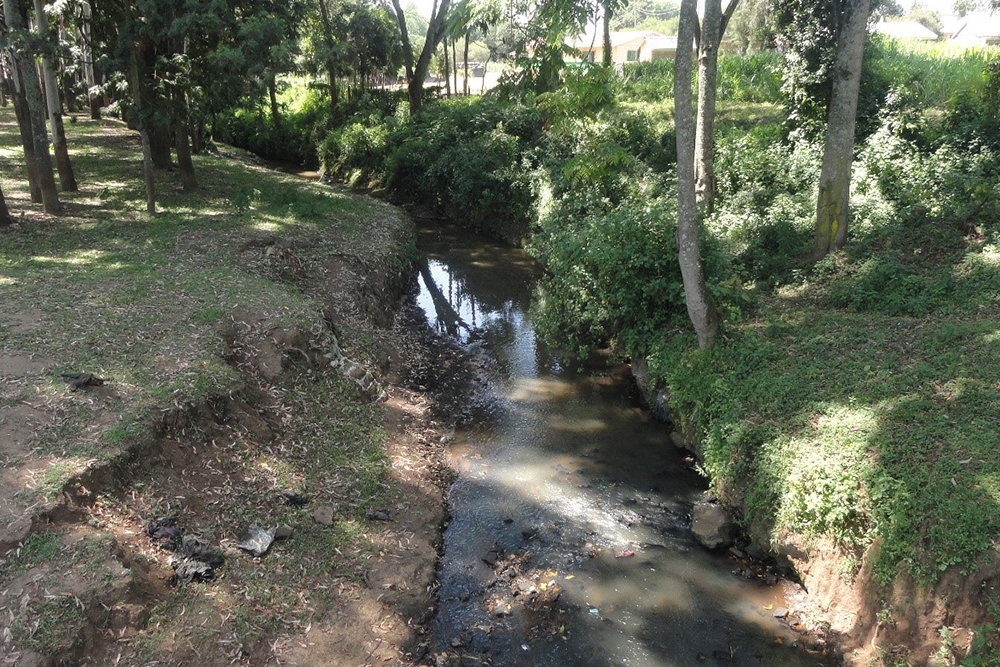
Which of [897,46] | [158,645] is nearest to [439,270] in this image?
[158,645]

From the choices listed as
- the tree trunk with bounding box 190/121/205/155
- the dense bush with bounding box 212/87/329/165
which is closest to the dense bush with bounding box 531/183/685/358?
the tree trunk with bounding box 190/121/205/155

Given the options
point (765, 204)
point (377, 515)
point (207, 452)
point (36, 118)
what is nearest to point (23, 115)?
point (36, 118)

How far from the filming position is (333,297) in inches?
492

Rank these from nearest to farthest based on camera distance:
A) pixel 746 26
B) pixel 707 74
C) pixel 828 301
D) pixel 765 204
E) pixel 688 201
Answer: pixel 688 201
pixel 828 301
pixel 707 74
pixel 765 204
pixel 746 26

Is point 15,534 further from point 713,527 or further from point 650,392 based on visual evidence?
point 650,392

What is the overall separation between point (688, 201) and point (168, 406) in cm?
696

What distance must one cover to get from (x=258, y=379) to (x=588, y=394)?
5434 millimetres

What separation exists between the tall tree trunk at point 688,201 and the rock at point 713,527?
8.19 ft

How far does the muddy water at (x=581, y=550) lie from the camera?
6.53 meters

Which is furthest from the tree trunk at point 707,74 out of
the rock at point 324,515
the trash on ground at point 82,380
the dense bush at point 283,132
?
the dense bush at point 283,132

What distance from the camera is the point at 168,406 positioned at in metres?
7.53

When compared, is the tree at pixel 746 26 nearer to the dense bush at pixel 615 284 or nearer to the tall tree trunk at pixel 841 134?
the tall tree trunk at pixel 841 134

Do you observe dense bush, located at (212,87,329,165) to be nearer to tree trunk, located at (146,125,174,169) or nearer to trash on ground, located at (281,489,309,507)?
tree trunk, located at (146,125,174,169)

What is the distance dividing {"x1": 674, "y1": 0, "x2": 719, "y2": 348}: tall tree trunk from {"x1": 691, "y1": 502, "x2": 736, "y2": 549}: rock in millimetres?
2495
